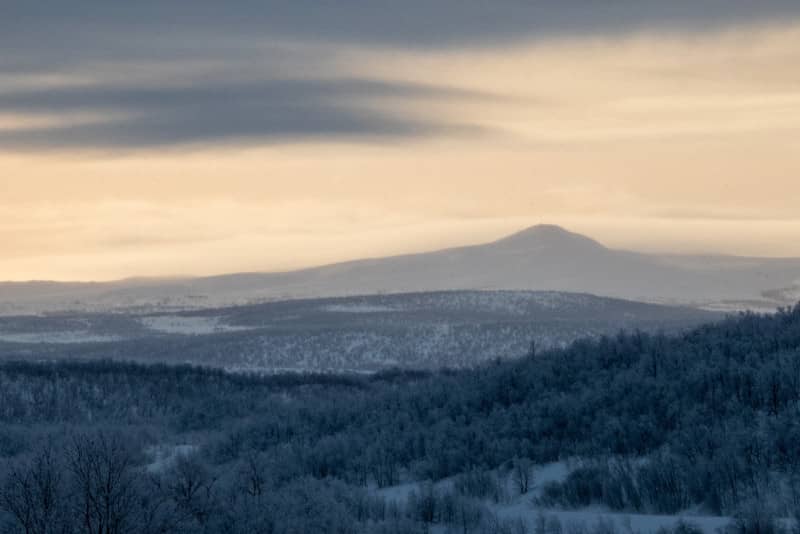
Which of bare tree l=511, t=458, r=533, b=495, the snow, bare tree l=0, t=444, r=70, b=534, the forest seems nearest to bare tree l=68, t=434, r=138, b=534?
the forest

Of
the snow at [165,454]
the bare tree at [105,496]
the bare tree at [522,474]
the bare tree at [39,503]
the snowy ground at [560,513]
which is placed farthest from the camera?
the snow at [165,454]

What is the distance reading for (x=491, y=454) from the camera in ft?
146

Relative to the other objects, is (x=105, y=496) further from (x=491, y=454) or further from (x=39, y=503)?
(x=491, y=454)

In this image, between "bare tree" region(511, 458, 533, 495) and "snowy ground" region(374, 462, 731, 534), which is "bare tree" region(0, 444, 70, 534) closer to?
"snowy ground" region(374, 462, 731, 534)

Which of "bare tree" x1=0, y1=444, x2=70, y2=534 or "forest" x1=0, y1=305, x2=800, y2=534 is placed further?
"bare tree" x1=0, y1=444, x2=70, y2=534

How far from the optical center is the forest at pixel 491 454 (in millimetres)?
34375

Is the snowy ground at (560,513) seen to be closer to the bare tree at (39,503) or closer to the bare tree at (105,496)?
the bare tree at (105,496)

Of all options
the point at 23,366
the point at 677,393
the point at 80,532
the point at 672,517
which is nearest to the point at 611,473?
the point at 672,517

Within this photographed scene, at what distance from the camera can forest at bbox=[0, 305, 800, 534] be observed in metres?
34.4

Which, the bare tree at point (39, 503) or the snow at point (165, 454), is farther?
the snow at point (165, 454)

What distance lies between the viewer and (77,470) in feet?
121

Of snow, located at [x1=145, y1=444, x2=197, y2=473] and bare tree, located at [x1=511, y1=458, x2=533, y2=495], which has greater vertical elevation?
bare tree, located at [x1=511, y1=458, x2=533, y2=495]

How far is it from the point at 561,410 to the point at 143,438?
33.7m

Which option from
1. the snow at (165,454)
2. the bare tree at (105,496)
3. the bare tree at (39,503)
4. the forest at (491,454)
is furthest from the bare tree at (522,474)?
the snow at (165,454)
